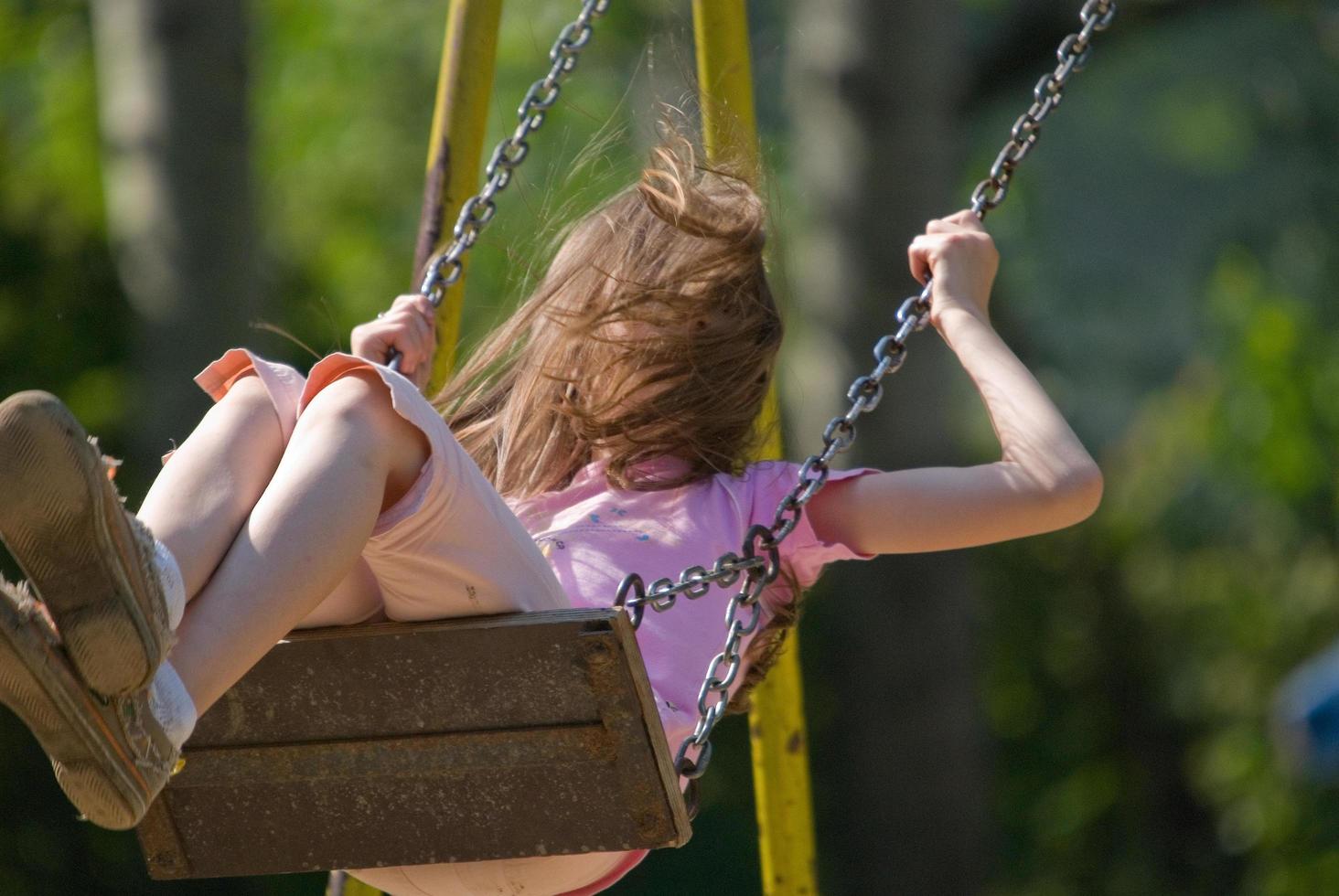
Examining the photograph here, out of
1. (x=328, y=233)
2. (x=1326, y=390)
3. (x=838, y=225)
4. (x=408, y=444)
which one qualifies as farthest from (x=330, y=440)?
(x=328, y=233)

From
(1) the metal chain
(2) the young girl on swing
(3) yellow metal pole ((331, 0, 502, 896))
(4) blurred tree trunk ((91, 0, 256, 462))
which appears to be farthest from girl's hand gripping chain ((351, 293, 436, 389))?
(4) blurred tree trunk ((91, 0, 256, 462))

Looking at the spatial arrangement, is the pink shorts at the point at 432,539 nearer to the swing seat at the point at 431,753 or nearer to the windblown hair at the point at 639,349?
the swing seat at the point at 431,753

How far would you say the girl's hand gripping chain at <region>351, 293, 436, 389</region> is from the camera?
2.89 metres

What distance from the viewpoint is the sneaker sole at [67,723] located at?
180 centimetres

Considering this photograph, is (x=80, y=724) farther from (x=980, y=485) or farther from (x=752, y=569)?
(x=980, y=485)

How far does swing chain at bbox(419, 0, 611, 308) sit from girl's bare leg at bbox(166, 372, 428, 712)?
0.88 meters

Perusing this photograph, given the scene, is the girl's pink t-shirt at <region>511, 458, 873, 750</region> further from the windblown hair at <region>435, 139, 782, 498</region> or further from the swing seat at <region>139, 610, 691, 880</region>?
the swing seat at <region>139, 610, 691, 880</region>

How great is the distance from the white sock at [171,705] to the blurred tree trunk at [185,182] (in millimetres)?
3960

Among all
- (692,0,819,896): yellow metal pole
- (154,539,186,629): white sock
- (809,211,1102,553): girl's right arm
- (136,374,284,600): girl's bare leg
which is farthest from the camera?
(692,0,819,896): yellow metal pole

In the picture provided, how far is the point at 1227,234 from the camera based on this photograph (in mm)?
13797

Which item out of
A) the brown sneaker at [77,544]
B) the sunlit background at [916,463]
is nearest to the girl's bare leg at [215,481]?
the brown sneaker at [77,544]

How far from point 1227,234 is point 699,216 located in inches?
466

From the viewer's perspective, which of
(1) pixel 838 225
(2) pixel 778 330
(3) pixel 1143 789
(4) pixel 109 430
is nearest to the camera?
(2) pixel 778 330

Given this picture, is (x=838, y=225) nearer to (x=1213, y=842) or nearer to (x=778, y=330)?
(x=1213, y=842)
